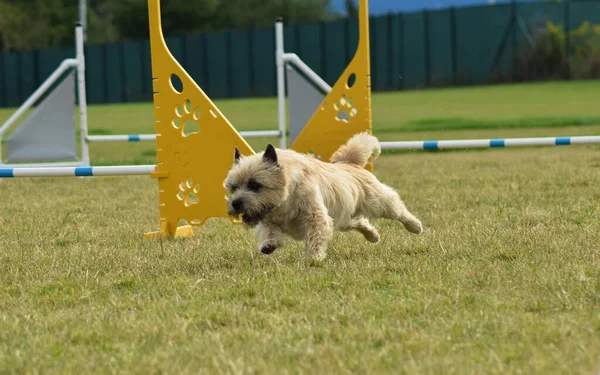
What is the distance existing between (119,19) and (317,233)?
165 ft

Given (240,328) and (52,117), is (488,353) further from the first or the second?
(52,117)

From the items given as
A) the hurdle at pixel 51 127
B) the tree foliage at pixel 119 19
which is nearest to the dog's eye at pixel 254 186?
the hurdle at pixel 51 127

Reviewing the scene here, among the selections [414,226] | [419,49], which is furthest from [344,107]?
[419,49]

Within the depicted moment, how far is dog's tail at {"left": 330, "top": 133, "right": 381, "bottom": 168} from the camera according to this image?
6062mm

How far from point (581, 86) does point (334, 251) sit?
24.9 metres

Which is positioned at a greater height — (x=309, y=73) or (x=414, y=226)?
(x=309, y=73)

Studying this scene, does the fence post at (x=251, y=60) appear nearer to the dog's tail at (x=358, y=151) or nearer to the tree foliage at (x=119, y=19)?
the tree foliage at (x=119, y=19)

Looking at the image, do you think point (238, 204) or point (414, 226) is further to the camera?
point (414, 226)

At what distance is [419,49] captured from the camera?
3059 cm

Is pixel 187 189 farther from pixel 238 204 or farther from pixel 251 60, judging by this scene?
pixel 251 60

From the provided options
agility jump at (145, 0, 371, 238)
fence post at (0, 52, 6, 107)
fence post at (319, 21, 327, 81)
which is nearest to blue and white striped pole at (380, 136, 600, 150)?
agility jump at (145, 0, 371, 238)

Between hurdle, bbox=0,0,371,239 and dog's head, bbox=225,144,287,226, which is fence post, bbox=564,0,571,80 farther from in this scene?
dog's head, bbox=225,144,287,226

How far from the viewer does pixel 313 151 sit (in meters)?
7.02

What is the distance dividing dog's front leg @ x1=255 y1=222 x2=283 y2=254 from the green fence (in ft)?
84.1
